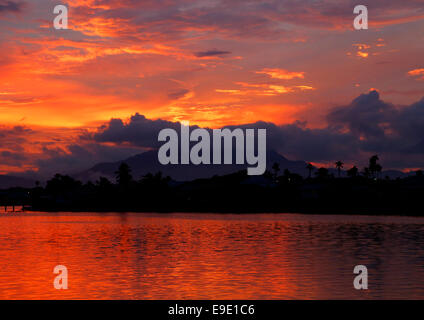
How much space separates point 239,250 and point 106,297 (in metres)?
28.1

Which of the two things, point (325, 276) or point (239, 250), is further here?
point (239, 250)

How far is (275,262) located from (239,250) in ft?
37.6

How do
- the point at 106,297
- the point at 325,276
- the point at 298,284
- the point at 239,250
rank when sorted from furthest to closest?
the point at 239,250 → the point at 325,276 → the point at 298,284 → the point at 106,297

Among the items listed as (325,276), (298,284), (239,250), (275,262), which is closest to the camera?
(298,284)

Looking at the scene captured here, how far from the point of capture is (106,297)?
1182 inches
